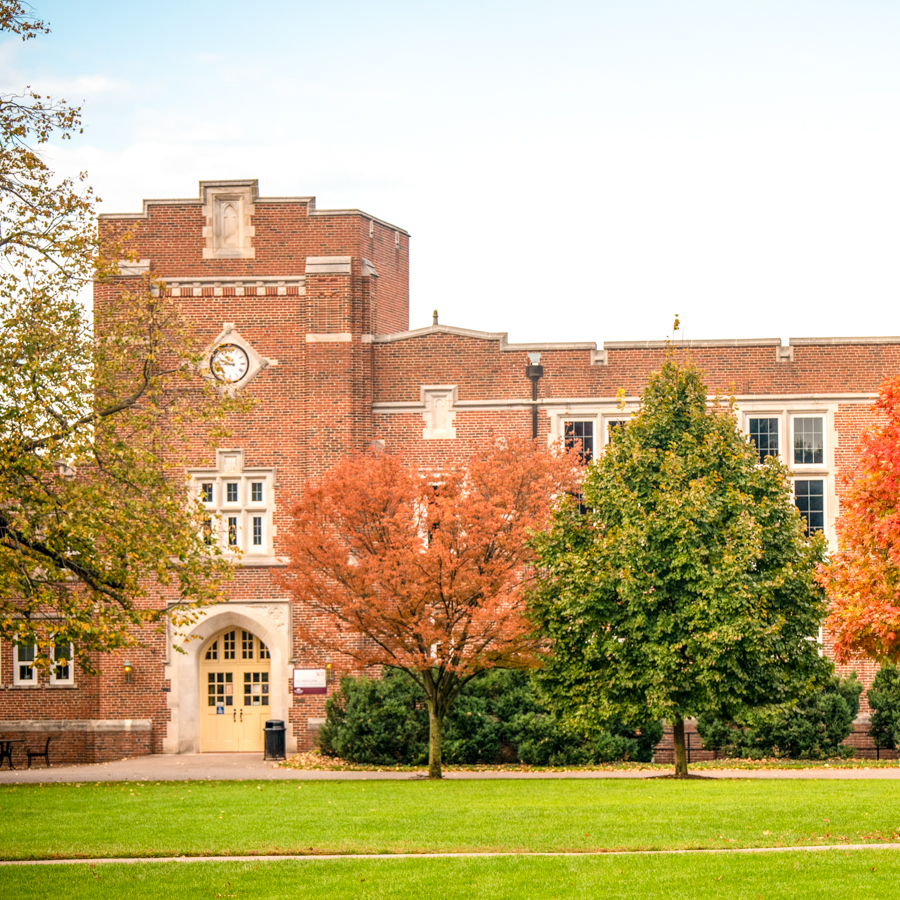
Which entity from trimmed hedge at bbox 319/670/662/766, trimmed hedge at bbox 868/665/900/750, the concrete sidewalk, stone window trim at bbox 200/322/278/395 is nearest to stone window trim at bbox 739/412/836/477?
trimmed hedge at bbox 868/665/900/750

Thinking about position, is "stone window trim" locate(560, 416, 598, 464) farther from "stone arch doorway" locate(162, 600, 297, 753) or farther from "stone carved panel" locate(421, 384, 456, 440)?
"stone arch doorway" locate(162, 600, 297, 753)

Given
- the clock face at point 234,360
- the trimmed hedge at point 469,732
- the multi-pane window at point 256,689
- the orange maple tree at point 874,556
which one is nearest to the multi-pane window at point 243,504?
the clock face at point 234,360

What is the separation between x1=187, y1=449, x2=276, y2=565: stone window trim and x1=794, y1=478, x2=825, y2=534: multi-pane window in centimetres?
1219

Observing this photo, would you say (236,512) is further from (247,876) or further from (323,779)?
(247,876)

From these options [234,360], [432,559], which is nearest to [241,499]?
[234,360]

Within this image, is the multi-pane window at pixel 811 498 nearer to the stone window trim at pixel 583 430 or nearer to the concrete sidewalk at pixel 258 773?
the stone window trim at pixel 583 430

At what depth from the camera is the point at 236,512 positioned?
3052 centimetres

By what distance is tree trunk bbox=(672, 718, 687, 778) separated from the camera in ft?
77.2

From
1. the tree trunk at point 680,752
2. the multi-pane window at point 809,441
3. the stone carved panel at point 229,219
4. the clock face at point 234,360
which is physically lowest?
the tree trunk at point 680,752

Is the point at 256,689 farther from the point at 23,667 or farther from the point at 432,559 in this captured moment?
the point at 432,559

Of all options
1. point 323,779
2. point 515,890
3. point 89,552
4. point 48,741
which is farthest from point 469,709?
point 515,890

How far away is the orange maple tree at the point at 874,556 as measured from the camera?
15.0m

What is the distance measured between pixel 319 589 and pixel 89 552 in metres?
6.77

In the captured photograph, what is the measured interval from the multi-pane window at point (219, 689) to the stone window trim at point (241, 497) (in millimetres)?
2918
